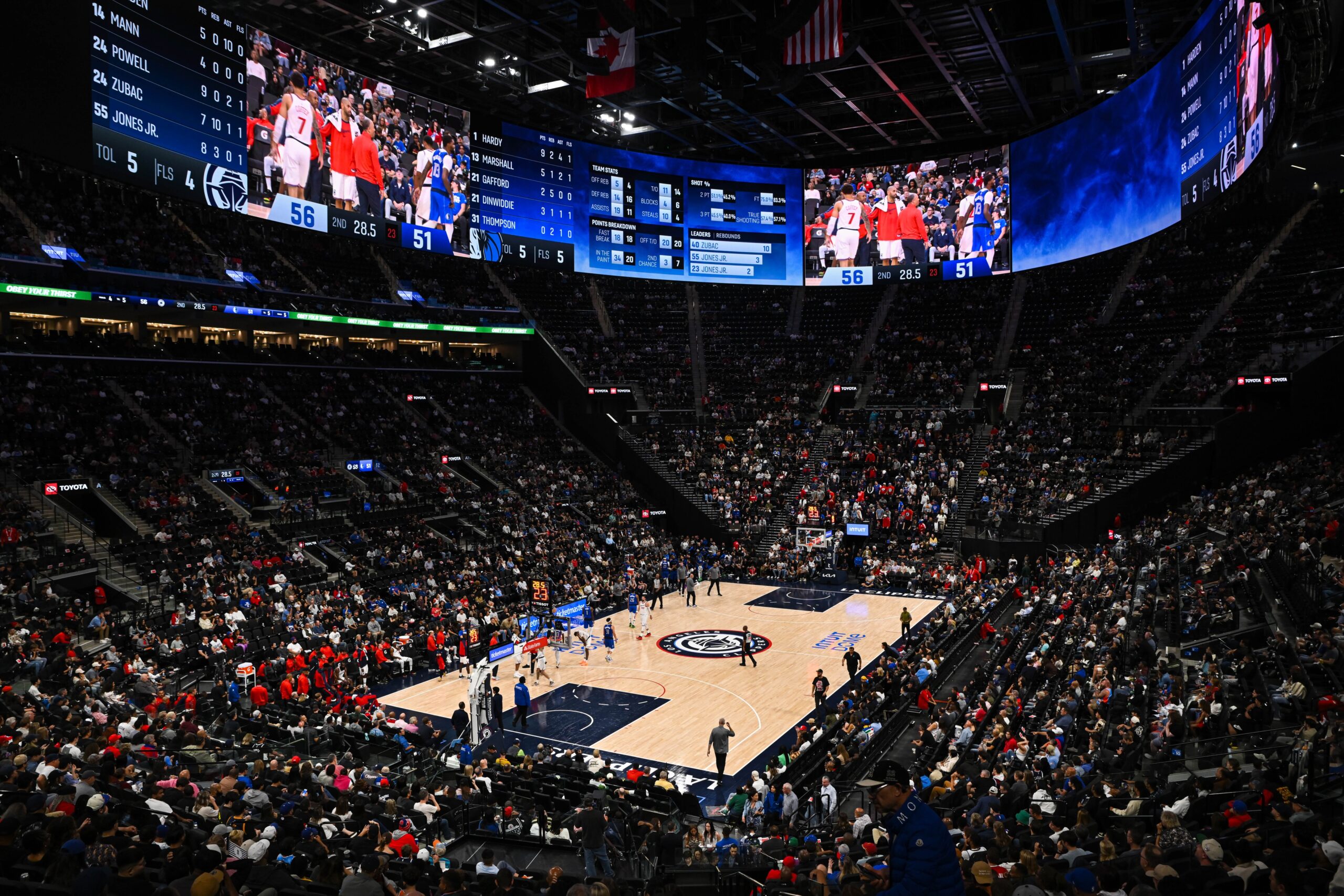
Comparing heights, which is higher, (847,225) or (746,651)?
(847,225)

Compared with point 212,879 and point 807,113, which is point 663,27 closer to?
point 807,113

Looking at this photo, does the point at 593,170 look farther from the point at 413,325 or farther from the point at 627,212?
the point at 413,325

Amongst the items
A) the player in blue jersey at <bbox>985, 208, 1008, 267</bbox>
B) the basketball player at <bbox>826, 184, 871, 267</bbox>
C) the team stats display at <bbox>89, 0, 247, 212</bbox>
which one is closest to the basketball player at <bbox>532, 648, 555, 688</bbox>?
the team stats display at <bbox>89, 0, 247, 212</bbox>

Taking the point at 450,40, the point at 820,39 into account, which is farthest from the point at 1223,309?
the point at 450,40

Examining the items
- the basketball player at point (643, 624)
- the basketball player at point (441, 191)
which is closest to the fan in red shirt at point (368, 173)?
the basketball player at point (441, 191)

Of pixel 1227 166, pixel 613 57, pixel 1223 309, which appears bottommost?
pixel 1223 309

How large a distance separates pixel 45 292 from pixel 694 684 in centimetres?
2335

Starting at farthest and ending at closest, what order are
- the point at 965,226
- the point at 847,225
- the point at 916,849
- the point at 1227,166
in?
the point at 847,225 < the point at 965,226 < the point at 1227,166 < the point at 916,849

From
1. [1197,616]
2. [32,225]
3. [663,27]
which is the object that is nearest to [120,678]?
[32,225]

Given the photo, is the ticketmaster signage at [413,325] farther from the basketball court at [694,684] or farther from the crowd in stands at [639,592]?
the basketball court at [694,684]

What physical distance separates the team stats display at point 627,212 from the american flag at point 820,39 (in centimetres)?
1685

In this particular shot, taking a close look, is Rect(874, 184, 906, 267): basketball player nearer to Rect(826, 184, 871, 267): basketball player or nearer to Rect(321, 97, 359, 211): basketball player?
Rect(826, 184, 871, 267): basketball player

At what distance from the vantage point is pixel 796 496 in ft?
135

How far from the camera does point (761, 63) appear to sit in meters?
27.6
